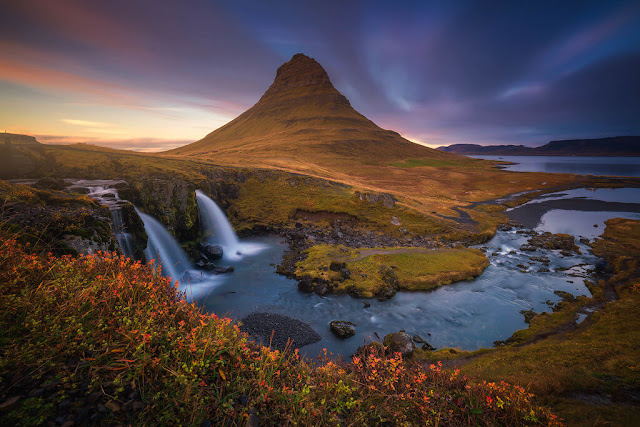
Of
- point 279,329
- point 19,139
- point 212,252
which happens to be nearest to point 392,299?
point 279,329

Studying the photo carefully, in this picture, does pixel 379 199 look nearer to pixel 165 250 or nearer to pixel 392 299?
pixel 392 299

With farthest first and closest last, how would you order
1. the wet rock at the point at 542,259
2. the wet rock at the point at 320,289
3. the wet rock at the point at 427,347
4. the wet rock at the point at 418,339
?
the wet rock at the point at 542,259 → the wet rock at the point at 320,289 → the wet rock at the point at 418,339 → the wet rock at the point at 427,347

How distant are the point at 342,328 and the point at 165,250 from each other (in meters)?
19.9

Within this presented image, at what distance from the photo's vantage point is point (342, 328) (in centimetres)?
1781

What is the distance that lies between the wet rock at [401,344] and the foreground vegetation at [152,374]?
9677 millimetres

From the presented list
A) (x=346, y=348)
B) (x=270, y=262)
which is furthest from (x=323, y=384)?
(x=270, y=262)

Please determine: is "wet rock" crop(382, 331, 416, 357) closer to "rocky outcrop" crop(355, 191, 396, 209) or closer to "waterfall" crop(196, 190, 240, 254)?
"waterfall" crop(196, 190, 240, 254)

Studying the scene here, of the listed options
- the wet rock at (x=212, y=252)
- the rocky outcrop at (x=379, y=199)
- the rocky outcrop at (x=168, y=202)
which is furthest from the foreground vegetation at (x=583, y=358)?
the rocky outcrop at (x=168, y=202)

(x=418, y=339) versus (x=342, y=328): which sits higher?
(x=342, y=328)

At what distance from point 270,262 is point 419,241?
73.6ft

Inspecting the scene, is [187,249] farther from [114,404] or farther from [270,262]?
[114,404]

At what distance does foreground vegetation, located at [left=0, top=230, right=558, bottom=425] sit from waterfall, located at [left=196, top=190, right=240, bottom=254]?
2742 centimetres

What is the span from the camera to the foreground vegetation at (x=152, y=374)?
365 centimetres

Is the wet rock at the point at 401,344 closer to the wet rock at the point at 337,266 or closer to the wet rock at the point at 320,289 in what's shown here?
the wet rock at the point at 320,289
